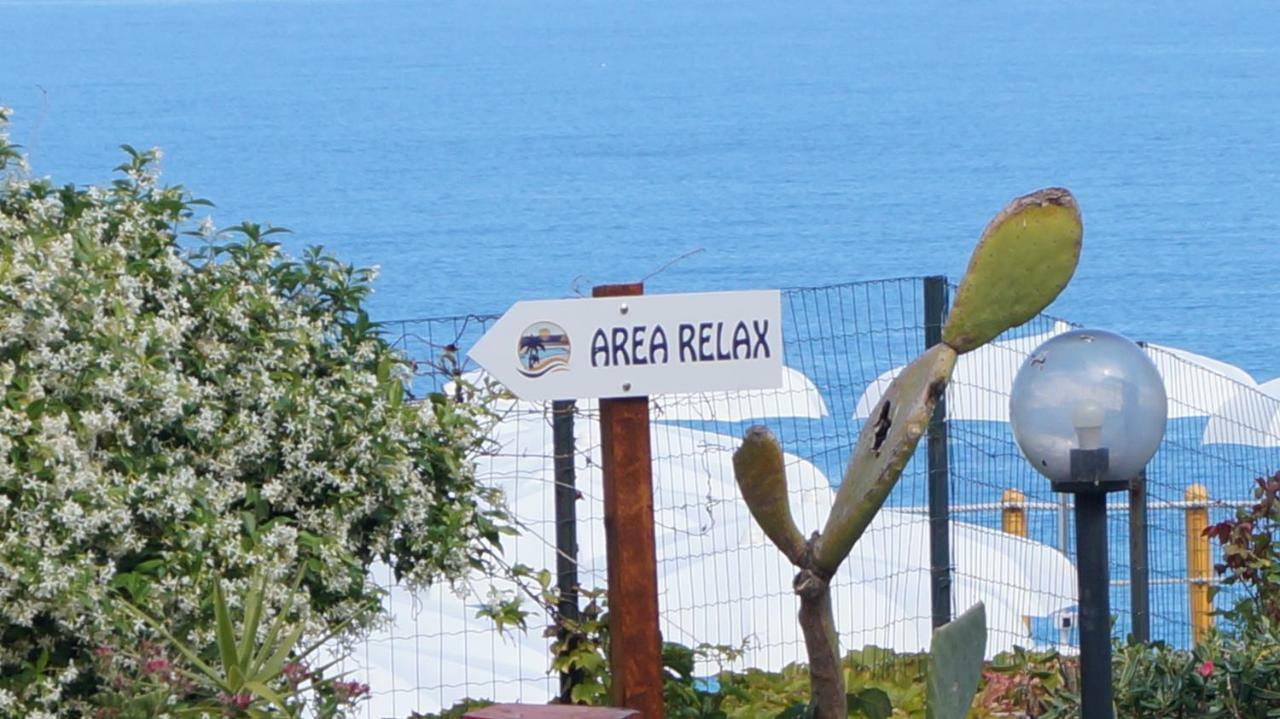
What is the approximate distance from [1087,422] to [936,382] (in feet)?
1.24

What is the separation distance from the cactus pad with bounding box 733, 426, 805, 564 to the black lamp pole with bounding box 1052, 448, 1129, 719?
698 millimetres

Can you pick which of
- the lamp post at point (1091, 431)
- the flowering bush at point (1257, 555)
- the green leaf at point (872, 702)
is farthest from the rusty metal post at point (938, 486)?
the lamp post at point (1091, 431)

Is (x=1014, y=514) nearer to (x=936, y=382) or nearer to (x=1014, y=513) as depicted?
(x=1014, y=513)

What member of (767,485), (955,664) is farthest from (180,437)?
(955,664)

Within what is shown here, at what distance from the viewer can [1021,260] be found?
459 cm

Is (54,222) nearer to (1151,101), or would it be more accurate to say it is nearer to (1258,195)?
(1258,195)

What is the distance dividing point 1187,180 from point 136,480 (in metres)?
52.6

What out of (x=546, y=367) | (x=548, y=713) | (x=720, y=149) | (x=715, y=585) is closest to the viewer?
(x=548, y=713)

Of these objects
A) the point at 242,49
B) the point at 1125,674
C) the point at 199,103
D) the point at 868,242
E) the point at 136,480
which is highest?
the point at 242,49

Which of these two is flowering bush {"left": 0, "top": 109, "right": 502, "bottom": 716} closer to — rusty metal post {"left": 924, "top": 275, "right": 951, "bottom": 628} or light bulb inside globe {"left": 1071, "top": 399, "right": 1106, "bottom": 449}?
light bulb inside globe {"left": 1071, "top": 399, "right": 1106, "bottom": 449}

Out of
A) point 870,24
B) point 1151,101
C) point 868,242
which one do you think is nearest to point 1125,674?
point 868,242

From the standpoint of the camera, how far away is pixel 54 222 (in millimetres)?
5242

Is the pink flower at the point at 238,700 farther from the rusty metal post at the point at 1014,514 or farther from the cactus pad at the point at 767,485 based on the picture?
the rusty metal post at the point at 1014,514

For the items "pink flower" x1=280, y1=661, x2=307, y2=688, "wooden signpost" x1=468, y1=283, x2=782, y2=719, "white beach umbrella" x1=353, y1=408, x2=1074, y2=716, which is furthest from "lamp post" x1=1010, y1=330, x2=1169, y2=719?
"white beach umbrella" x1=353, y1=408, x2=1074, y2=716
